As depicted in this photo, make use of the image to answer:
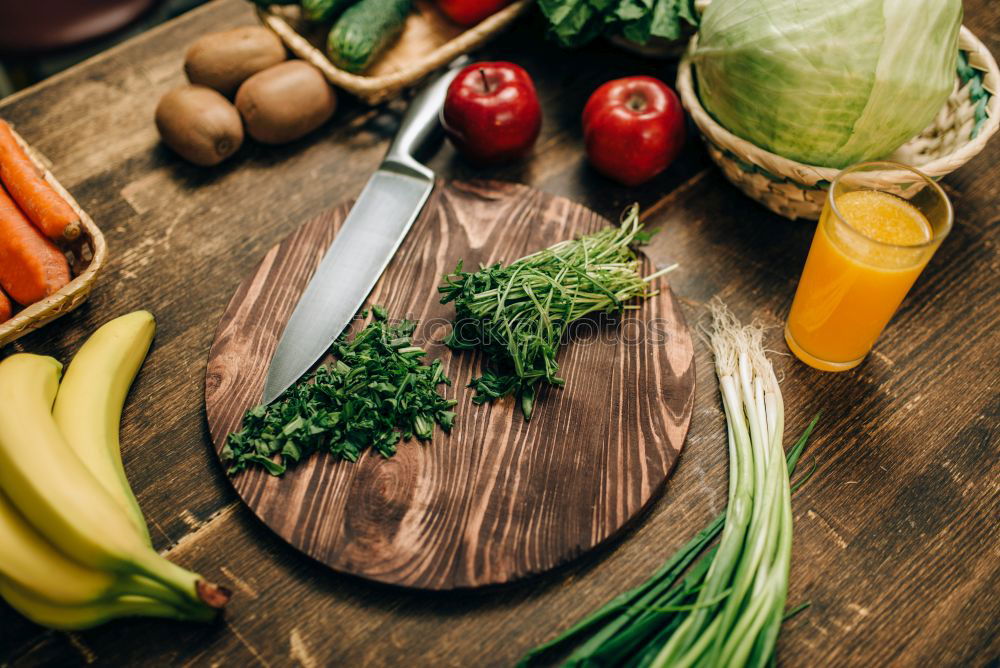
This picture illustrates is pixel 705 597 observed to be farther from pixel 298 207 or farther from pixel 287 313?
pixel 298 207

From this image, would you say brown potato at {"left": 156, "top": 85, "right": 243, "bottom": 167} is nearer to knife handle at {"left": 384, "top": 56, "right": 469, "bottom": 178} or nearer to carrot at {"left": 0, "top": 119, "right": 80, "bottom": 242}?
carrot at {"left": 0, "top": 119, "right": 80, "bottom": 242}

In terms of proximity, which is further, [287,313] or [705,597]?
[287,313]

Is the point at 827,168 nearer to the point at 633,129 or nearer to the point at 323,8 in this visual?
the point at 633,129

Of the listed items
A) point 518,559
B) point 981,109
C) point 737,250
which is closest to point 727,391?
point 737,250

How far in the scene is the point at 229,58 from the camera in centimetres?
169

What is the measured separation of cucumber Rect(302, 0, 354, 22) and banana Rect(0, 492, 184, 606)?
4.35 ft

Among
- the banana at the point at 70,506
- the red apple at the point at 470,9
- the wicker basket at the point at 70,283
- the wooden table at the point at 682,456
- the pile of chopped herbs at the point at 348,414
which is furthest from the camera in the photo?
the red apple at the point at 470,9

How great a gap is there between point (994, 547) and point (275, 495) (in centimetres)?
122

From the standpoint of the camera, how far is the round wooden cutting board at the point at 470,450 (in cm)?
116

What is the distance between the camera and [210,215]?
Answer: 5.46 feet

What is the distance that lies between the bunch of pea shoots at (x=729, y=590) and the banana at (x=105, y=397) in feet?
2.46

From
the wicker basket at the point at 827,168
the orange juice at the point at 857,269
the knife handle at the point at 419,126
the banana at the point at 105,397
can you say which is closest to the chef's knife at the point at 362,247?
the knife handle at the point at 419,126

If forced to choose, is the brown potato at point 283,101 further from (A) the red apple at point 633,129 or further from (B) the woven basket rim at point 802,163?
(B) the woven basket rim at point 802,163

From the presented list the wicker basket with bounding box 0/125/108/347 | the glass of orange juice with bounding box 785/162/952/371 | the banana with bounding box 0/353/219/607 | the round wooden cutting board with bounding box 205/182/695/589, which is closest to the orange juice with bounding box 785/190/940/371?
the glass of orange juice with bounding box 785/162/952/371
